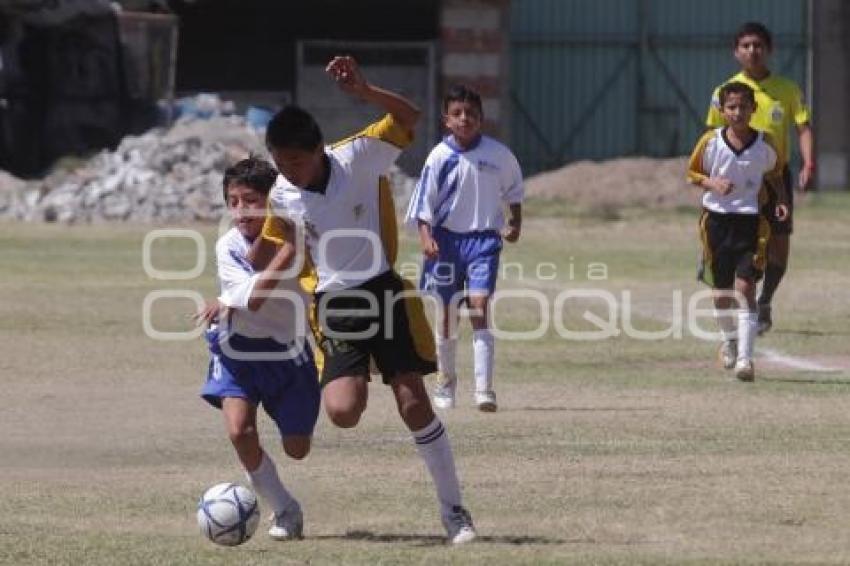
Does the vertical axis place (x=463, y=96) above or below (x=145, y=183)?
above

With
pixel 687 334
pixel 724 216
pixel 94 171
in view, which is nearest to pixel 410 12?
pixel 94 171

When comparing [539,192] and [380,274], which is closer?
[380,274]

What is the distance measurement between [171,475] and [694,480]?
2.46 m

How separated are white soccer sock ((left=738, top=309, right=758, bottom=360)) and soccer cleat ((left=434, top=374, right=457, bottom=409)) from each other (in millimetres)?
2250

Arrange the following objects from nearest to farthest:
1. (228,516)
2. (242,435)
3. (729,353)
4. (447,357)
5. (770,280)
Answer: (228,516), (242,435), (447,357), (729,353), (770,280)

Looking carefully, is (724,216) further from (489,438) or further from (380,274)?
(380,274)

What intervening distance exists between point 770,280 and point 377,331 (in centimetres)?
925

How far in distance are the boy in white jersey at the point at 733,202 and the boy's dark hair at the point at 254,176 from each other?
6332mm

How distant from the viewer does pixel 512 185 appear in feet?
45.8

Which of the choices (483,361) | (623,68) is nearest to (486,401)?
(483,361)

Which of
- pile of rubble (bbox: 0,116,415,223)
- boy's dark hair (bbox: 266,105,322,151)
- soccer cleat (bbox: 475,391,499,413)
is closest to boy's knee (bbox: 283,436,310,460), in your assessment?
boy's dark hair (bbox: 266,105,322,151)

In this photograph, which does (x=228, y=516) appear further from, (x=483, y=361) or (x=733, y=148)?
(x=733, y=148)

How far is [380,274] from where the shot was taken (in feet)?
30.2

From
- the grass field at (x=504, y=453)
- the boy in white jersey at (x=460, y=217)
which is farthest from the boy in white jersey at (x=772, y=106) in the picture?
the boy in white jersey at (x=460, y=217)
